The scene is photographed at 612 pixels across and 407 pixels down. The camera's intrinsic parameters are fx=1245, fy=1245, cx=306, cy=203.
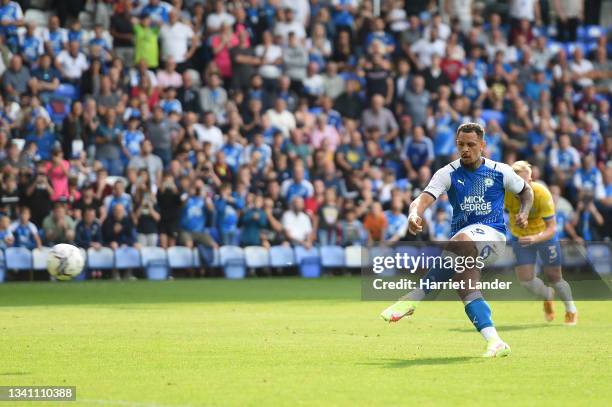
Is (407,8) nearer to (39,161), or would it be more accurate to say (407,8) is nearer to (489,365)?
(39,161)

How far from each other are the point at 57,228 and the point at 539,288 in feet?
38.7

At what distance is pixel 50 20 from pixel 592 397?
21268 mm

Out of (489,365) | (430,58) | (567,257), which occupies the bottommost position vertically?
(567,257)

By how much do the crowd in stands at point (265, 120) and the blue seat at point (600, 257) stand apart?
0.78 metres

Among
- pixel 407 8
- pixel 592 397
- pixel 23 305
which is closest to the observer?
pixel 592 397

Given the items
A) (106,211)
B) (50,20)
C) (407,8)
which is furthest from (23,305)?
(407,8)

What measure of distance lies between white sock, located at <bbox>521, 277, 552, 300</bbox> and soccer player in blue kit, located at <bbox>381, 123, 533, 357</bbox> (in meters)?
4.31

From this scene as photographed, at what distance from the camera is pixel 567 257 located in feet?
90.9

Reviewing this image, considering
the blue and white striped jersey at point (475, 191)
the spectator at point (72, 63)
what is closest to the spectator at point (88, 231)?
the spectator at point (72, 63)

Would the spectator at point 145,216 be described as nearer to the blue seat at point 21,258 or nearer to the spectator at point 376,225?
the blue seat at point 21,258

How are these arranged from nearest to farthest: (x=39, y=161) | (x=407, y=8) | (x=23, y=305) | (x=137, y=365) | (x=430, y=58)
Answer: (x=137, y=365)
(x=23, y=305)
(x=39, y=161)
(x=430, y=58)
(x=407, y=8)

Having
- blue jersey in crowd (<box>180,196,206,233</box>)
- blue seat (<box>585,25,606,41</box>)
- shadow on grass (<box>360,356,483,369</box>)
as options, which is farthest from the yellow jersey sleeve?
blue seat (<box>585,25,606,41</box>)

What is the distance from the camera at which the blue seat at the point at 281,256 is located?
27203 mm

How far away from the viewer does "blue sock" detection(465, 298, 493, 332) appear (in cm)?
1198
